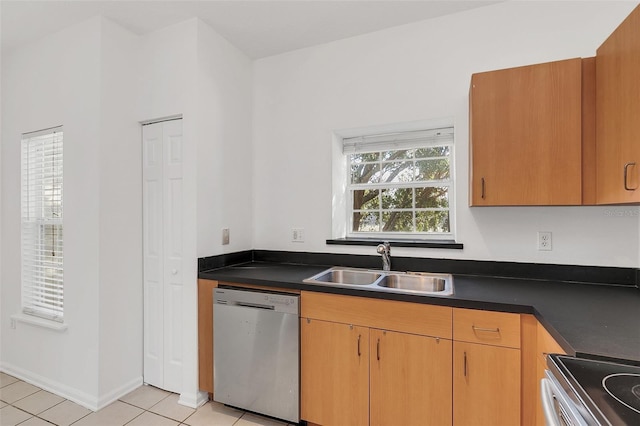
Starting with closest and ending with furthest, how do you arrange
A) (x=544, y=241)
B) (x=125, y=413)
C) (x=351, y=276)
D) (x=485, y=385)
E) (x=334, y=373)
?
1. (x=485, y=385)
2. (x=334, y=373)
3. (x=544, y=241)
4. (x=125, y=413)
5. (x=351, y=276)

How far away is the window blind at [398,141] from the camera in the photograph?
2311mm

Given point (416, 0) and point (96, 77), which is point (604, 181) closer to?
point (416, 0)

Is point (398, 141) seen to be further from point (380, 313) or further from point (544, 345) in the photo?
point (544, 345)

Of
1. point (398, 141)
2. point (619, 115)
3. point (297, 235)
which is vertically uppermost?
point (398, 141)

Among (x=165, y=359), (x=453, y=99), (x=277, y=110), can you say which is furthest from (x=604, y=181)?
(x=165, y=359)

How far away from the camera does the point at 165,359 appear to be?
231 centimetres

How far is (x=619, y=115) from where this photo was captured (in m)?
1.37

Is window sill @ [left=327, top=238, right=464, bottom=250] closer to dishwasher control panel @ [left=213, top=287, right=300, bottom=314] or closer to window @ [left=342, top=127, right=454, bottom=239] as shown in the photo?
window @ [left=342, top=127, right=454, bottom=239]

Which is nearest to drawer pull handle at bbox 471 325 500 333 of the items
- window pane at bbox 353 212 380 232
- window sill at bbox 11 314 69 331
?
window pane at bbox 353 212 380 232

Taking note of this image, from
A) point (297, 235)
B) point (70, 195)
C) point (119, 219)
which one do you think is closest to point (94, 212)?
point (119, 219)

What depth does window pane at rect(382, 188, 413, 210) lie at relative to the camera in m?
2.48

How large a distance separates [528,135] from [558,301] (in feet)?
2.83

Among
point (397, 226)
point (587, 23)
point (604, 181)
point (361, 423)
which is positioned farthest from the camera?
point (397, 226)

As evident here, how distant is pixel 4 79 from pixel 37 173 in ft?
3.27
